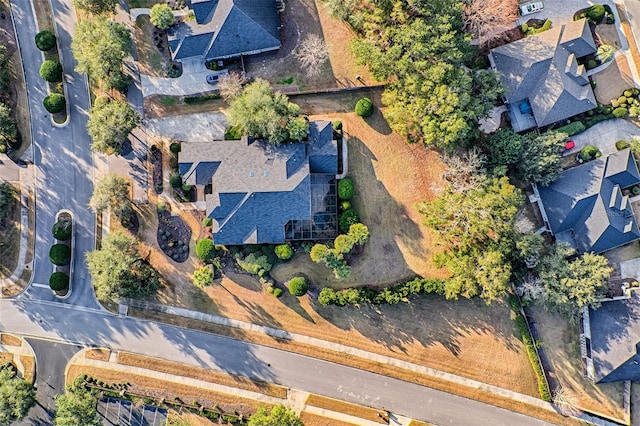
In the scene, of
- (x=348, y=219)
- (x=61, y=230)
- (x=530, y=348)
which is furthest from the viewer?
(x=61, y=230)

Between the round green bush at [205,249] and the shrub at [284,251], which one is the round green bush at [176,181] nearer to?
the round green bush at [205,249]

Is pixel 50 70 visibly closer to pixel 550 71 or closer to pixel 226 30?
pixel 226 30

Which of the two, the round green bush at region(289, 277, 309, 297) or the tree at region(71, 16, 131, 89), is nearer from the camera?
the tree at region(71, 16, 131, 89)

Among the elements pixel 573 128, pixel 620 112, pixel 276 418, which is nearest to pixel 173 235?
pixel 276 418

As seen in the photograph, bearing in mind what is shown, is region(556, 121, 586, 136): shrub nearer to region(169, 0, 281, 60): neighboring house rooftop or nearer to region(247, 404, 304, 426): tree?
region(169, 0, 281, 60): neighboring house rooftop

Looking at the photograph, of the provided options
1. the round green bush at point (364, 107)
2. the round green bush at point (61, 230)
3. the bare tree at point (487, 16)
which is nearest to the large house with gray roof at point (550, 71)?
the bare tree at point (487, 16)

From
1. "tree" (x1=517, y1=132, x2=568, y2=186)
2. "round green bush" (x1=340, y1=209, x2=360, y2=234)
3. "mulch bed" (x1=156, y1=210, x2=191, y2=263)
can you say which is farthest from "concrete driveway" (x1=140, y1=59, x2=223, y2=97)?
"tree" (x1=517, y1=132, x2=568, y2=186)

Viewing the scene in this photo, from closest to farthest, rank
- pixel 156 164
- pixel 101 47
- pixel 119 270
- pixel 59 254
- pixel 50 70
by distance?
pixel 101 47 → pixel 119 270 → pixel 50 70 → pixel 59 254 → pixel 156 164

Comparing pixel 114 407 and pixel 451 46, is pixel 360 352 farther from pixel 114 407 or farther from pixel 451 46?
pixel 451 46
